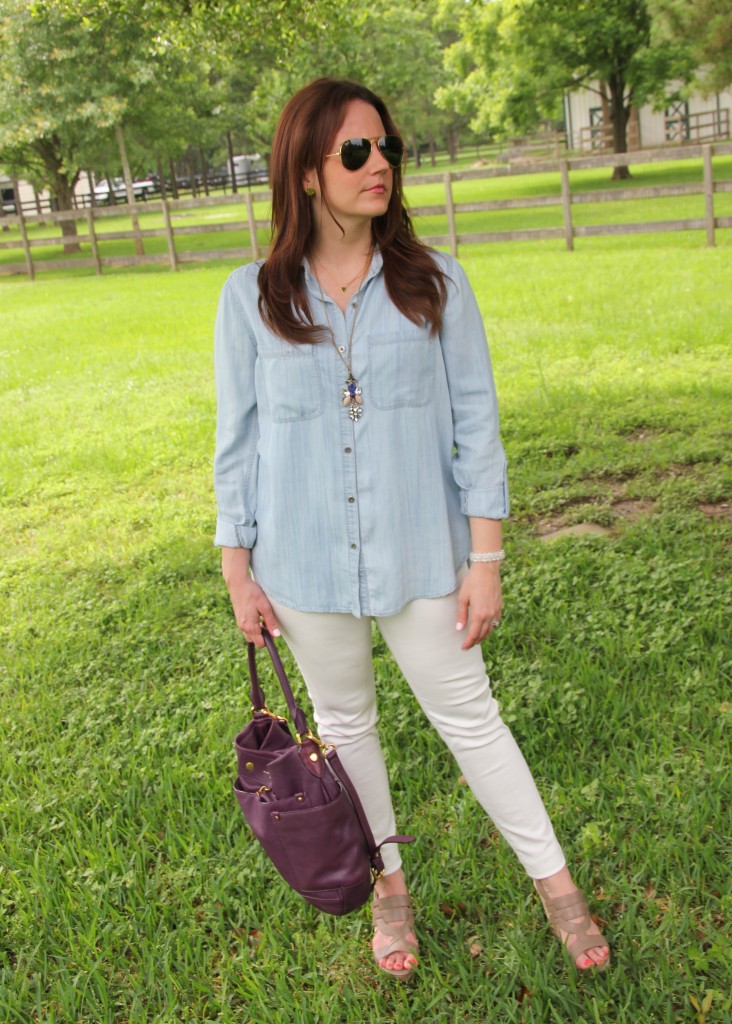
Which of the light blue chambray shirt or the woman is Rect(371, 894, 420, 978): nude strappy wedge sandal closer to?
the woman

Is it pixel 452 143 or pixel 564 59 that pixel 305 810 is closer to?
pixel 564 59

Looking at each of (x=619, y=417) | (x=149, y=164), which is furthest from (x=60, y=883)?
(x=149, y=164)

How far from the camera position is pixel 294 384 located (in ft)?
7.34

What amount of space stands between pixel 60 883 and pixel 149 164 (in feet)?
127

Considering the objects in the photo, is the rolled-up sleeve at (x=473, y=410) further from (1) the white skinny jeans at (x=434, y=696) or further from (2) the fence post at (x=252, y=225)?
(2) the fence post at (x=252, y=225)

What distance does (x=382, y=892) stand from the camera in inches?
103

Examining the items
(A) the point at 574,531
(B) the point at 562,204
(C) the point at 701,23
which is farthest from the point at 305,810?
(B) the point at 562,204

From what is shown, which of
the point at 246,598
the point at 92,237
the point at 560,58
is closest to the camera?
the point at 246,598

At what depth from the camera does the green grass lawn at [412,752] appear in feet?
8.29

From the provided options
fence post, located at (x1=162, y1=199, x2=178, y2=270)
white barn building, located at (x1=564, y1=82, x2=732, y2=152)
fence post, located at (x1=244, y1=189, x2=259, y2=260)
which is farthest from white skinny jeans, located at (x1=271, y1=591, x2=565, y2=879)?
white barn building, located at (x1=564, y1=82, x2=732, y2=152)

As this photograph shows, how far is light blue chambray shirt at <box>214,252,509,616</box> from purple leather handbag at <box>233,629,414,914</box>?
0.28m

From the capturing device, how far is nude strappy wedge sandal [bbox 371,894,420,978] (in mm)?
2541

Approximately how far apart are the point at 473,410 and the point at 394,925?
50.6 inches

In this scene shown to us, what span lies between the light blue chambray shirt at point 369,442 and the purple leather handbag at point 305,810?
11.2 inches
